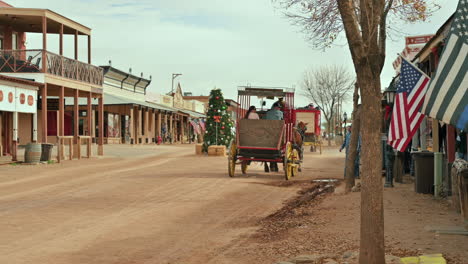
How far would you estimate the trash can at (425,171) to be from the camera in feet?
43.7

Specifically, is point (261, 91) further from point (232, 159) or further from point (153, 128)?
point (153, 128)

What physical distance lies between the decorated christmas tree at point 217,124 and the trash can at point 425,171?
19.0m

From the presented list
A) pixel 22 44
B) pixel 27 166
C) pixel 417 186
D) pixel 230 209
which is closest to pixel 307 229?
pixel 230 209

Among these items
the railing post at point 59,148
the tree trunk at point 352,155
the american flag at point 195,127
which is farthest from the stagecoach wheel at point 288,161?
the american flag at point 195,127

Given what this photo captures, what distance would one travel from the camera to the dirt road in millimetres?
7766

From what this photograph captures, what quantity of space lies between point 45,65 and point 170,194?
15018mm

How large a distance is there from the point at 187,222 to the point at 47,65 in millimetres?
18875

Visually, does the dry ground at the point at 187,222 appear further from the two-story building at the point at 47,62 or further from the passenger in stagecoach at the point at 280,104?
the two-story building at the point at 47,62

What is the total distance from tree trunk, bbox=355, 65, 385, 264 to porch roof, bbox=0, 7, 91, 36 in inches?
900

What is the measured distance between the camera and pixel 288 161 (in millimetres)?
18047

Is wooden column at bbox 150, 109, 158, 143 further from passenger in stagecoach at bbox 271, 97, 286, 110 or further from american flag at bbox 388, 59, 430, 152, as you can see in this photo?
american flag at bbox 388, 59, 430, 152

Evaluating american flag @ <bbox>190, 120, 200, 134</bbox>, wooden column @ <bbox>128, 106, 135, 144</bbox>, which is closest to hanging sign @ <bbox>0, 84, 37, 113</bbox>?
wooden column @ <bbox>128, 106, 135, 144</bbox>

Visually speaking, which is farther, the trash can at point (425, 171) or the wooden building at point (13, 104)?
the wooden building at point (13, 104)

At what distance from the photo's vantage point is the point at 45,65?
26.6 metres
